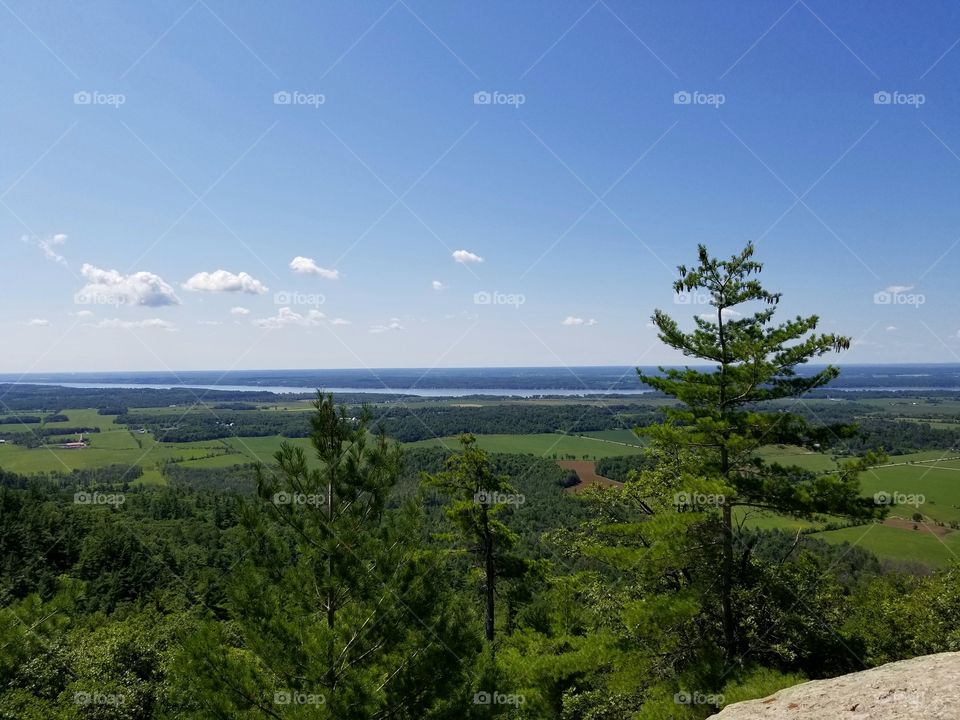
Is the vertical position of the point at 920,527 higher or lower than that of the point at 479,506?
lower

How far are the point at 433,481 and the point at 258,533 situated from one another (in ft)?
22.2

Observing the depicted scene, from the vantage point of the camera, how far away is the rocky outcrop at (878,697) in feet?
20.5

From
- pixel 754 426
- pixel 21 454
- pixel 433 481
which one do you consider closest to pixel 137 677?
pixel 433 481

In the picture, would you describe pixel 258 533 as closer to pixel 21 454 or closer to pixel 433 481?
pixel 433 481

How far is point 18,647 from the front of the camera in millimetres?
9281

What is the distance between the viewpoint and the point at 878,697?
6.82 meters
